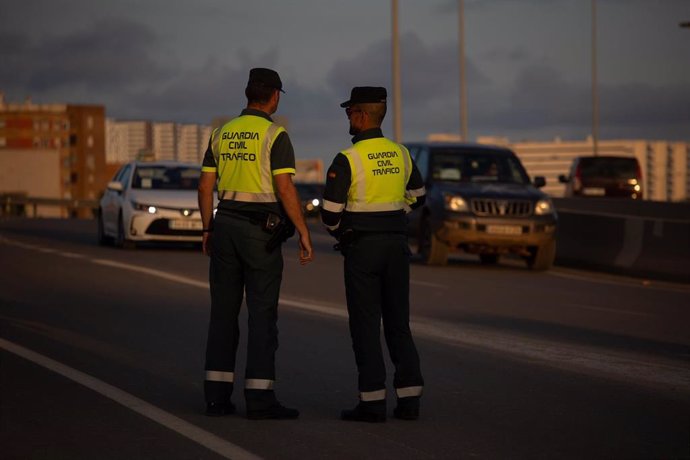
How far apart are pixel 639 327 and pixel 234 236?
21.6ft

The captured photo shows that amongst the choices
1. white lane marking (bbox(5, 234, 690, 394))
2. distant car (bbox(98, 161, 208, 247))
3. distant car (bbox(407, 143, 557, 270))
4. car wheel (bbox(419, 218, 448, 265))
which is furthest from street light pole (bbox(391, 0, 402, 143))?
white lane marking (bbox(5, 234, 690, 394))

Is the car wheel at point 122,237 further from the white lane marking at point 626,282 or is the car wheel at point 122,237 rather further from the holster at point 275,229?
the holster at point 275,229

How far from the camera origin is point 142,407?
867 centimetres

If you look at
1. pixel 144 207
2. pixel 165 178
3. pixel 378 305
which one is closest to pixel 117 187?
pixel 165 178

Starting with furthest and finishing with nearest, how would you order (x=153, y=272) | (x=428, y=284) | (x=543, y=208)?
(x=543, y=208)
(x=153, y=272)
(x=428, y=284)

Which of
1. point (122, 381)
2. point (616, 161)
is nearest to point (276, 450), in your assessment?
point (122, 381)

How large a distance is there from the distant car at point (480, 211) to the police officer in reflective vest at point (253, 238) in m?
13.9

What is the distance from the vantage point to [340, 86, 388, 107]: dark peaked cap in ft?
26.9

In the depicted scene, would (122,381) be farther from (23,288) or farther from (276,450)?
(23,288)

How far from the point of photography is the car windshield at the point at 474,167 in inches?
919

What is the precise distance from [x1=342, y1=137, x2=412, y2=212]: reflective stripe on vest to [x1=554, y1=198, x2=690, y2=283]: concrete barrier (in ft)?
45.3

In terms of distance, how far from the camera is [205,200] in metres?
8.50

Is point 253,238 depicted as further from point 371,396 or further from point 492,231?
point 492,231

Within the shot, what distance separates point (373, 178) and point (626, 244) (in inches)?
630
